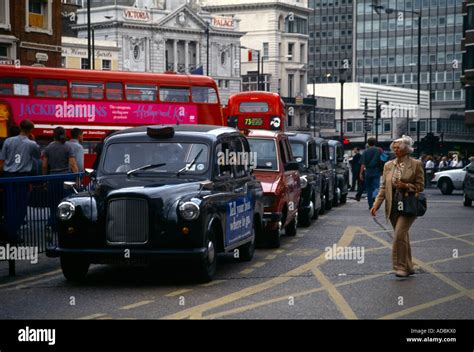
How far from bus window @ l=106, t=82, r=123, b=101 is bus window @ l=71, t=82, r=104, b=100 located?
324 millimetres

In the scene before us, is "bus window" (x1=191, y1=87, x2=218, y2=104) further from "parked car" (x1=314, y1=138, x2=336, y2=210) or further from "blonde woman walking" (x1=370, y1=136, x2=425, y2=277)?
"blonde woman walking" (x1=370, y1=136, x2=425, y2=277)

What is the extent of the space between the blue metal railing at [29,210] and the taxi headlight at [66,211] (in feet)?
4.18

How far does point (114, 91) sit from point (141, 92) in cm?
112

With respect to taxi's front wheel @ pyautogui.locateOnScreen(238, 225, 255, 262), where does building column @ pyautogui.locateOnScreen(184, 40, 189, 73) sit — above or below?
above

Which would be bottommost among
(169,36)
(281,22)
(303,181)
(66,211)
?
(303,181)

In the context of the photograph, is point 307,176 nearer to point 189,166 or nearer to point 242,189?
point 242,189

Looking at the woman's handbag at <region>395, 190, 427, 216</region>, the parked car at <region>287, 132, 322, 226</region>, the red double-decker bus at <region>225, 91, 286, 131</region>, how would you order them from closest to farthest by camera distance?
the woman's handbag at <region>395, 190, 427, 216</region>
the parked car at <region>287, 132, 322, 226</region>
the red double-decker bus at <region>225, 91, 286, 131</region>

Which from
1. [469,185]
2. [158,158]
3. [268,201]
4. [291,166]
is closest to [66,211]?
[158,158]

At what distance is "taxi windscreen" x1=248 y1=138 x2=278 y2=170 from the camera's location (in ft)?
60.1

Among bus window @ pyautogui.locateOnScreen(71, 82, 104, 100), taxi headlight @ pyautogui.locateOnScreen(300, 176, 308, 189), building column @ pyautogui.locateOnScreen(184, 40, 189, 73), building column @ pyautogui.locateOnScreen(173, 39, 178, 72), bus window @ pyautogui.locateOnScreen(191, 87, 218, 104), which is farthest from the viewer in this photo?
building column @ pyautogui.locateOnScreen(184, 40, 189, 73)

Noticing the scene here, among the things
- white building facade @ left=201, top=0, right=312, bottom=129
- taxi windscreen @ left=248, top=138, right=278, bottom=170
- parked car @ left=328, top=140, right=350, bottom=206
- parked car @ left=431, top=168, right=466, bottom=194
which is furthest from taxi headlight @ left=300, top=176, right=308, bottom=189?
white building facade @ left=201, top=0, right=312, bottom=129

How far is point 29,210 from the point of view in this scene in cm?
1440
